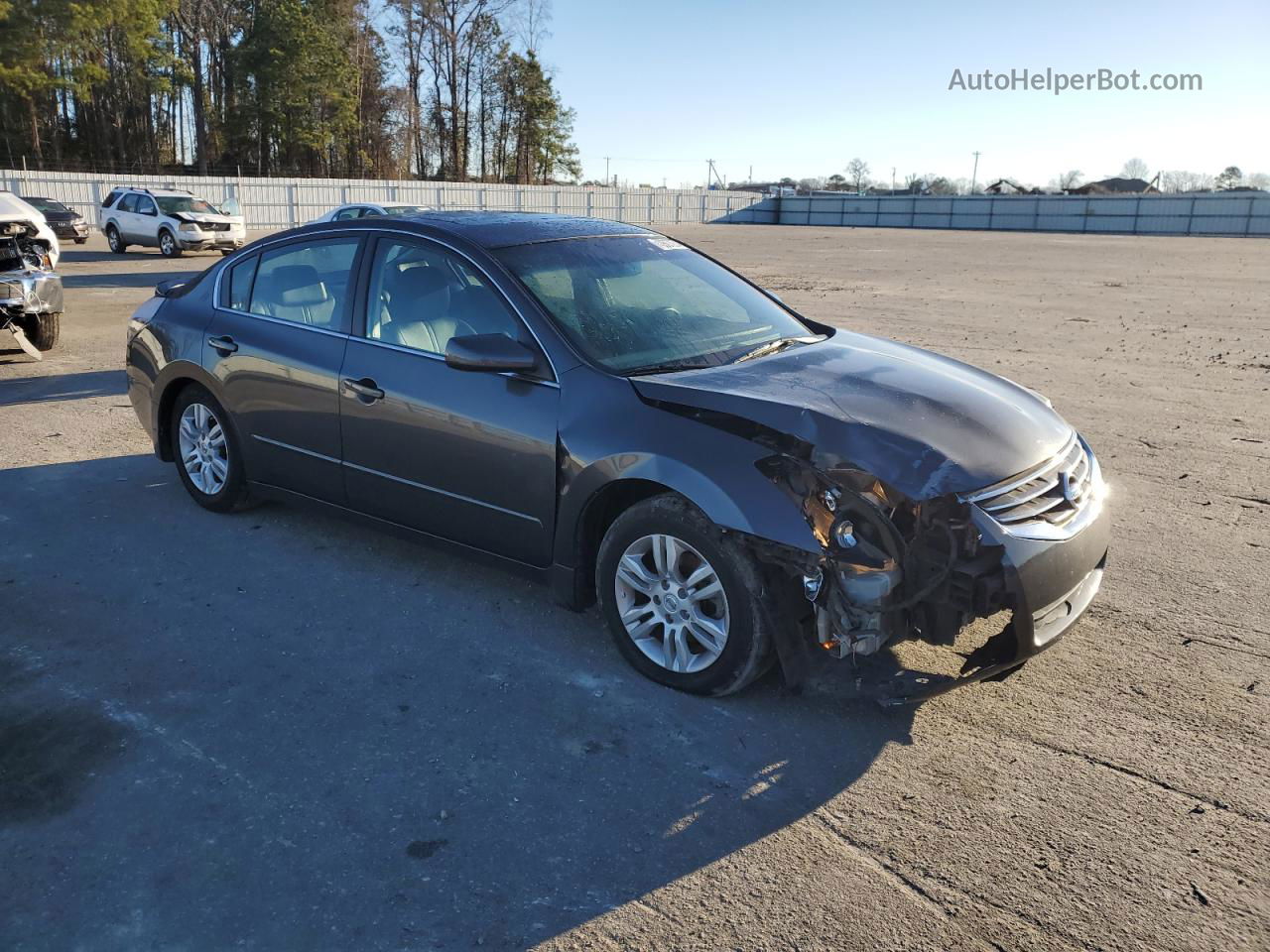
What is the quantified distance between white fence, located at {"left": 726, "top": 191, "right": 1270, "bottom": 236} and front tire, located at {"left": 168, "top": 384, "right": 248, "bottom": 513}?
2361 inches

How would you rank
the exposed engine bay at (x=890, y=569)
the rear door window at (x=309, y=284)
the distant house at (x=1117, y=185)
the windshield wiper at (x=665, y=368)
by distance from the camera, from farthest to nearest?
the distant house at (x=1117, y=185) → the rear door window at (x=309, y=284) → the windshield wiper at (x=665, y=368) → the exposed engine bay at (x=890, y=569)

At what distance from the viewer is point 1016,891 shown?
8.91 ft

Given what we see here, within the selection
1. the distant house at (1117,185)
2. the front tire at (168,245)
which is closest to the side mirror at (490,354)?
the front tire at (168,245)

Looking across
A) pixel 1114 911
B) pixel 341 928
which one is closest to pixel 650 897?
pixel 341 928

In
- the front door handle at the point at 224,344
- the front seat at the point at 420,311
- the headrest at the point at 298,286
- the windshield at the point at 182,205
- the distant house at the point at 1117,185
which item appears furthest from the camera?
the distant house at the point at 1117,185

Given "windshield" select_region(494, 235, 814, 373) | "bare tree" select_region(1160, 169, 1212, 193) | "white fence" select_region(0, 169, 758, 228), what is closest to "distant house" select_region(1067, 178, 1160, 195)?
"bare tree" select_region(1160, 169, 1212, 193)

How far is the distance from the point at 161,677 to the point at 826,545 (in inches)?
104

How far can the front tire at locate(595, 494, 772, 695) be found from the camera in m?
3.49

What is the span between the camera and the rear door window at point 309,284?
4898 mm

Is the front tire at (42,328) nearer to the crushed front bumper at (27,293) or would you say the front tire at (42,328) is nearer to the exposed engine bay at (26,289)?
the exposed engine bay at (26,289)

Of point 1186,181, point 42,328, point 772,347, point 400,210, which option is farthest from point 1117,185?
point 772,347

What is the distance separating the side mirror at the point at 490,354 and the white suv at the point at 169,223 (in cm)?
2397

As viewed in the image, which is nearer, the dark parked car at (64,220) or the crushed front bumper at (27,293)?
the crushed front bumper at (27,293)

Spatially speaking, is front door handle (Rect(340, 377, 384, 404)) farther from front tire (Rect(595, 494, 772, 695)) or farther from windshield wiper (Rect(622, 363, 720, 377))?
front tire (Rect(595, 494, 772, 695))
